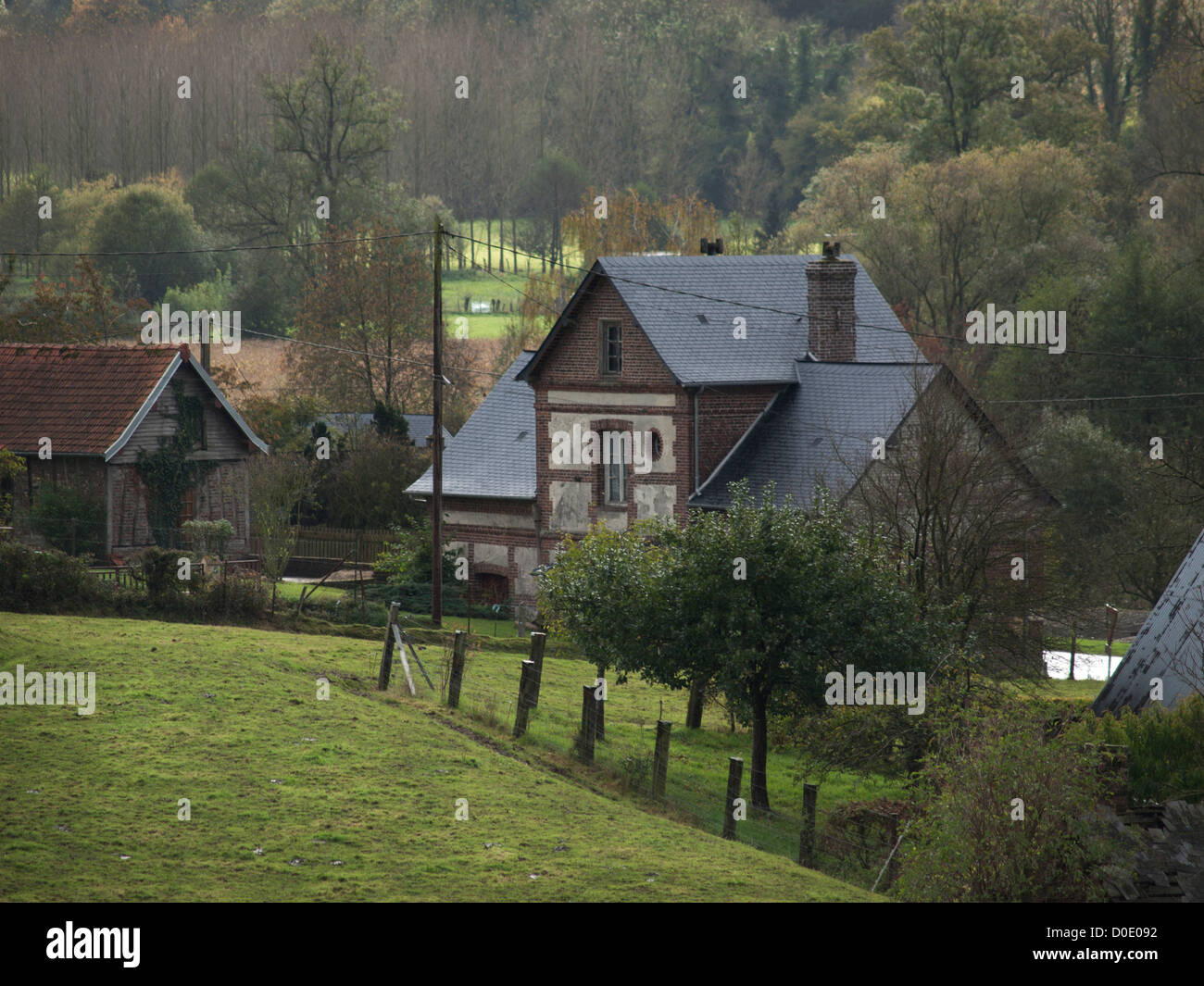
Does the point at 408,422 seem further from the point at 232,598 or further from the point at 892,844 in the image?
the point at 892,844

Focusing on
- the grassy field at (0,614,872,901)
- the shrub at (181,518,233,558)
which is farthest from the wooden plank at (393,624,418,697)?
the shrub at (181,518,233,558)

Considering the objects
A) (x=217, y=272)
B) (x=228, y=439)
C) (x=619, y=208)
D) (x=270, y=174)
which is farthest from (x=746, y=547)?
(x=270, y=174)

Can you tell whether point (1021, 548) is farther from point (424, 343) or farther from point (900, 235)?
point (424, 343)

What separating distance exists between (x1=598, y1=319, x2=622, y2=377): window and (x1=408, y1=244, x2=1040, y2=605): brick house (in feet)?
0.13

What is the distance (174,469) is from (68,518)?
326 cm

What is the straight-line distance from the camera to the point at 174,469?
3869 cm

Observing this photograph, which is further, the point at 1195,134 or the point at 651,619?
the point at 1195,134

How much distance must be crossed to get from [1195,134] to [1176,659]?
52.3m

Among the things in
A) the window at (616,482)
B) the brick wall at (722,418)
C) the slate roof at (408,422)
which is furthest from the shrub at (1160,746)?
the slate roof at (408,422)

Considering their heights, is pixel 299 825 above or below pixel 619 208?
below

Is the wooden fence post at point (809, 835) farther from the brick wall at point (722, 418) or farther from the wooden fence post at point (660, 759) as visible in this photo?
the brick wall at point (722, 418)

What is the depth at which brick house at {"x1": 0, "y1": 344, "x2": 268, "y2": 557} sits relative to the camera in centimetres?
3691

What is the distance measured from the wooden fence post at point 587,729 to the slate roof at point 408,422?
110 feet
